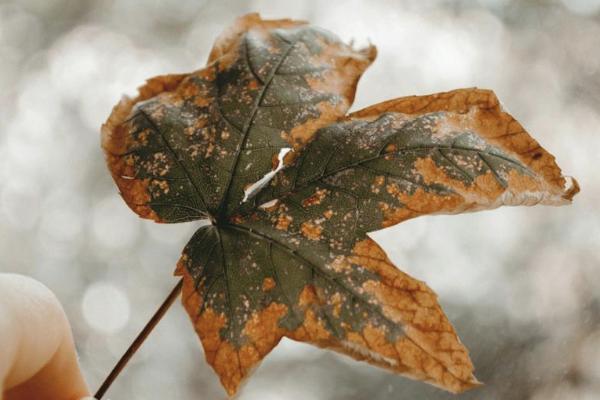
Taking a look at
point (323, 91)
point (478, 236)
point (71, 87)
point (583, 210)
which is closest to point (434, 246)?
point (478, 236)

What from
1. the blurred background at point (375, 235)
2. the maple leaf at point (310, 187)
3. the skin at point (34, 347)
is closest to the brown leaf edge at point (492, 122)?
the maple leaf at point (310, 187)

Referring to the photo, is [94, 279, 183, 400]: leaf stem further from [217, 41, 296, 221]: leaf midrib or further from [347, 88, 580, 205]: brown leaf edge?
[347, 88, 580, 205]: brown leaf edge

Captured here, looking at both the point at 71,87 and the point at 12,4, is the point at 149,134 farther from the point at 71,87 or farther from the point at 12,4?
the point at 12,4

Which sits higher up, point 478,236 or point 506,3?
point 506,3

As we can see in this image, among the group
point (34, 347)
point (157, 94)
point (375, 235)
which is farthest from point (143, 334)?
point (375, 235)

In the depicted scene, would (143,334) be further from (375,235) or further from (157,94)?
(375,235)

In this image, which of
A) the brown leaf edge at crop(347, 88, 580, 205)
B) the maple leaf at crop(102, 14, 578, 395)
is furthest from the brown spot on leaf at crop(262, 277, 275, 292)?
the brown leaf edge at crop(347, 88, 580, 205)
